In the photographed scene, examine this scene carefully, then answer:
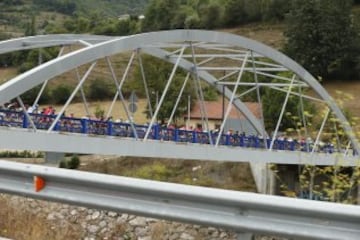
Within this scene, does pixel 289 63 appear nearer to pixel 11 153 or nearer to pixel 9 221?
pixel 11 153

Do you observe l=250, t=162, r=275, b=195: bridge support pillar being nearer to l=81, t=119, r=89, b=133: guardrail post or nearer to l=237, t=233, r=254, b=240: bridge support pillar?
l=81, t=119, r=89, b=133: guardrail post

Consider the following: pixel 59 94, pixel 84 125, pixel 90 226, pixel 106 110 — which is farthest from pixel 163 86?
pixel 90 226

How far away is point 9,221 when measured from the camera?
5.81 meters

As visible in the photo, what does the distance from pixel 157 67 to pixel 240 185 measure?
25923mm

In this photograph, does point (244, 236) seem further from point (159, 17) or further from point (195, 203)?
point (159, 17)

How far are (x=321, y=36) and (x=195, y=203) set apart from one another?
9047 cm

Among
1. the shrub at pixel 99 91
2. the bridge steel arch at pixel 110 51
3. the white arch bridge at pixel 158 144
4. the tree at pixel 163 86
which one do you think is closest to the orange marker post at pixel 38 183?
the white arch bridge at pixel 158 144

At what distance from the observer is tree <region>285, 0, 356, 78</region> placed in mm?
89438

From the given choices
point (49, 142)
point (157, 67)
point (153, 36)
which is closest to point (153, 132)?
point (153, 36)

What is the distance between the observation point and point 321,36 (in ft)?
298

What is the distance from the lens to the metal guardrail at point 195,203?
3553mm

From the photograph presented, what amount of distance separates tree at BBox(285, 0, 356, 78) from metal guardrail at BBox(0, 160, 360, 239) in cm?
8651

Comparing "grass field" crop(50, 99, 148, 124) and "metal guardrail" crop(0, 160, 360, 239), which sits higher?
"metal guardrail" crop(0, 160, 360, 239)

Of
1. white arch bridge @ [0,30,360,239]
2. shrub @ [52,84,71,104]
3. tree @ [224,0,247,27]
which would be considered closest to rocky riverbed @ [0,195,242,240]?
white arch bridge @ [0,30,360,239]
